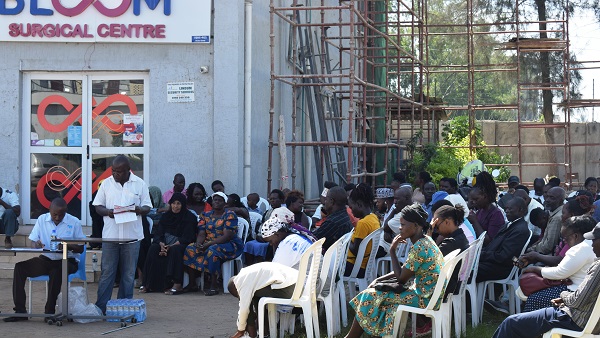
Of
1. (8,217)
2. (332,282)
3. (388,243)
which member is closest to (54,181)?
(8,217)

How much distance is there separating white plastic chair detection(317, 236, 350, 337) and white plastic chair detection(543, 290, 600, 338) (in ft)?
7.58

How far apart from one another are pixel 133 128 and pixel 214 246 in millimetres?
3035

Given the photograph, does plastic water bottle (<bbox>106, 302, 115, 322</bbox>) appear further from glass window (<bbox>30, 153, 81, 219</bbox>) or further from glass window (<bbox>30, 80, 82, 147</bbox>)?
glass window (<bbox>30, 80, 82, 147</bbox>)

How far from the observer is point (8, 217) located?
40.7 feet

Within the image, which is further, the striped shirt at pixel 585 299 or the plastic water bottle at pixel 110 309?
the plastic water bottle at pixel 110 309

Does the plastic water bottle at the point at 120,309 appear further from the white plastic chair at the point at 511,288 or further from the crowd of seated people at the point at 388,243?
the white plastic chair at the point at 511,288

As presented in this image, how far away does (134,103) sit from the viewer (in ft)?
43.5

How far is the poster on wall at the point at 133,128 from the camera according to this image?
13281 millimetres

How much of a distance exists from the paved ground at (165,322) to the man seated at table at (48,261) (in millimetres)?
250

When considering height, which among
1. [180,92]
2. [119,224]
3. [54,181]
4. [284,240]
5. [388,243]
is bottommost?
[388,243]

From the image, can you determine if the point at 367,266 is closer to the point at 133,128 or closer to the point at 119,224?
the point at 119,224

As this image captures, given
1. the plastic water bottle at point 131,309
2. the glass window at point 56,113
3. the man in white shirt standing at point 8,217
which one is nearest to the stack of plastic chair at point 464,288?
the plastic water bottle at point 131,309

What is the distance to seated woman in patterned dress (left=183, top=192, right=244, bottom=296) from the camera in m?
11.0

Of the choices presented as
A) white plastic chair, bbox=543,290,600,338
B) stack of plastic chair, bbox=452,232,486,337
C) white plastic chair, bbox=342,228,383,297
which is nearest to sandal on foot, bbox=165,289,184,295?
white plastic chair, bbox=342,228,383,297
